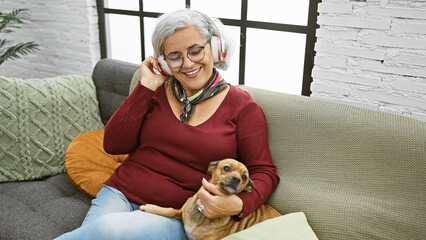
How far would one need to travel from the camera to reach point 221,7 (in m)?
2.40

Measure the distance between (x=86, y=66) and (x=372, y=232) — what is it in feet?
8.15

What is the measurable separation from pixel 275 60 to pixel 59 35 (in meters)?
1.87

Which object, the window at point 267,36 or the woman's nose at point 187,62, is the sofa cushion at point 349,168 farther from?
the window at point 267,36

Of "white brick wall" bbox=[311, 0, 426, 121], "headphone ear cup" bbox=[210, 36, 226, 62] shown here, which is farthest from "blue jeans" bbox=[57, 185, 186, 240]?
"white brick wall" bbox=[311, 0, 426, 121]

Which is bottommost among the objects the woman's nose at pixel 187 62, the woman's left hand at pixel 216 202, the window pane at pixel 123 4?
the woman's left hand at pixel 216 202

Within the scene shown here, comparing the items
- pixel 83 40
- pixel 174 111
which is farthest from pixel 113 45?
pixel 174 111

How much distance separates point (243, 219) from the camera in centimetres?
127

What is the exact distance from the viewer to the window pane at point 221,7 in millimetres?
2330

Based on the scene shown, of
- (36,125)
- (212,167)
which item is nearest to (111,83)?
(36,125)

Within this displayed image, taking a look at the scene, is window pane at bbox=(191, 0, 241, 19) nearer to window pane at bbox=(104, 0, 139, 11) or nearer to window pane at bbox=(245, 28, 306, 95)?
window pane at bbox=(245, 28, 306, 95)

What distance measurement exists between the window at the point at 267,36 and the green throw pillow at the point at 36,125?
0.95 meters

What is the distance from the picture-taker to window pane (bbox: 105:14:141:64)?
2910mm

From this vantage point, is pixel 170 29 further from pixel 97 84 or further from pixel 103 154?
pixel 97 84

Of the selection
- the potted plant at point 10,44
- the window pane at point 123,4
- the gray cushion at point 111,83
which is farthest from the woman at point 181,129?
the potted plant at point 10,44
